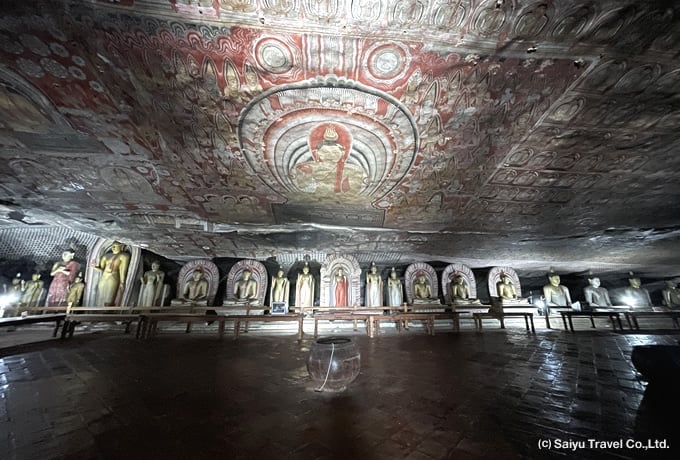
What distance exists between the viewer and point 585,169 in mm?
4984

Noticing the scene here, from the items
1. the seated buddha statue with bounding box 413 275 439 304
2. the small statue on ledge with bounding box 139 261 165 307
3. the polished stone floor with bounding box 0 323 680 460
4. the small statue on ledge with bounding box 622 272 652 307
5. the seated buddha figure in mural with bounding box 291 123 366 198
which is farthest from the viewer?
the small statue on ledge with bounding box 622 272 652 307

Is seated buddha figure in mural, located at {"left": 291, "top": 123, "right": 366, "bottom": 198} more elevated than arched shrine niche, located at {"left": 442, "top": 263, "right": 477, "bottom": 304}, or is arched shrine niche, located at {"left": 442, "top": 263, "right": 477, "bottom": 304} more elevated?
seated buddha figure in mural, located at {"left": 291, "top": 123, "right": 366, "bottom": 198}

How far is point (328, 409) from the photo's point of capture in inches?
84.6

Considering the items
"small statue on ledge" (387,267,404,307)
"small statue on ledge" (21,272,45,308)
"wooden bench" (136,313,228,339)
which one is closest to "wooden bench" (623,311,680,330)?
"small statue on ledge" (387,267,404,307)

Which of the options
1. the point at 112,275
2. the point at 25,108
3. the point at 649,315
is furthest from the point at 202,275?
the point at 649,315

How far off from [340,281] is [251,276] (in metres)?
3.86

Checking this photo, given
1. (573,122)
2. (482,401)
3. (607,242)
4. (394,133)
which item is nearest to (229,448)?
(482,401)

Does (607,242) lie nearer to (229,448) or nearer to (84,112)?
(229,448)

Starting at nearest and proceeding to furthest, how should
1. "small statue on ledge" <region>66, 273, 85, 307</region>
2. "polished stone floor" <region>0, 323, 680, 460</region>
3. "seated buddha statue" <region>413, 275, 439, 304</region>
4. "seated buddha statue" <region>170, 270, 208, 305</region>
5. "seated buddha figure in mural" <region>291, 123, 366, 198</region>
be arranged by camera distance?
1. "polished stone floor" <region>0, 323, 680, 460</region>
2. "seated buddha figure in mural" <region>291, 123, 366, 198</region>
3. "small statue on ledge" <region>66, 273, 85, 307</region>
4. "seated buddha statue" <region>170, 270, 208, 305</region>
5. "seated buddha statue" <region>413, 275, 439, 304</region>

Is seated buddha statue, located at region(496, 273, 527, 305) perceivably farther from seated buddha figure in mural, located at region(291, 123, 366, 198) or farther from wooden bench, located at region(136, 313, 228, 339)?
wooden bench, located at region(136, 313, 228, 339)

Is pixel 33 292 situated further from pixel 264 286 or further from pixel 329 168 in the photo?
pixel 329 168

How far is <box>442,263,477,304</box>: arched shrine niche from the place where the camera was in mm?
10500

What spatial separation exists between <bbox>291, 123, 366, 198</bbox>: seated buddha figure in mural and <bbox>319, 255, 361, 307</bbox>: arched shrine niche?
15.6 ft

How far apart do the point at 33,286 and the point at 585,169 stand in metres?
17.2
